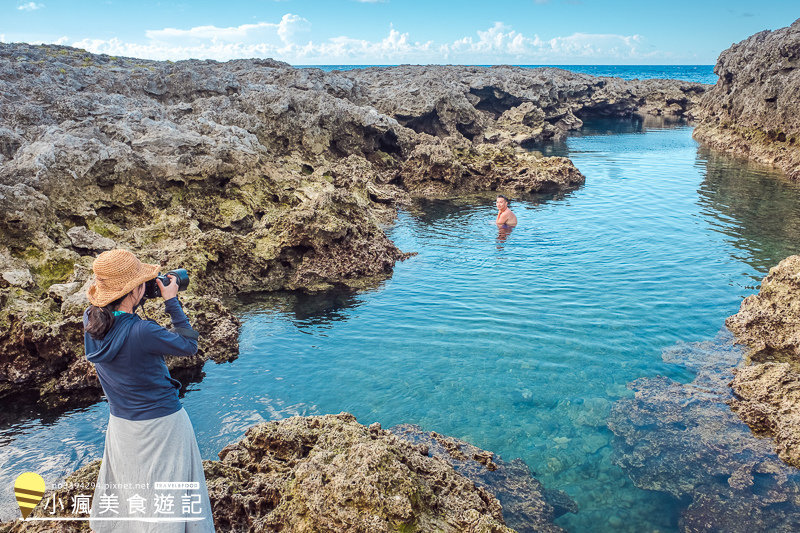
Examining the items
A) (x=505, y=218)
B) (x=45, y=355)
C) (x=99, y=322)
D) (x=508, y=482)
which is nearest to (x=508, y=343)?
(x=508, y=482)

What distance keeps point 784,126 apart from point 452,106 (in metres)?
18.5

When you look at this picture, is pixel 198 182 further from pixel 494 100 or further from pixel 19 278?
pixel 494 100

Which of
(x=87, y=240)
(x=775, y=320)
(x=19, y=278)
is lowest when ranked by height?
(x=775, y=320)

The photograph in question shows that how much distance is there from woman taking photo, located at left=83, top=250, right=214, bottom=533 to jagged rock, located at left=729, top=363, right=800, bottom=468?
6.92 meters

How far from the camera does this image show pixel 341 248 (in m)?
13.3

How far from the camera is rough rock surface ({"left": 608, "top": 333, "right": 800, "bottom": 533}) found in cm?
582

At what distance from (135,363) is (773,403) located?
8.00m

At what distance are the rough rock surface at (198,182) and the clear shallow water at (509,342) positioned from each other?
1.30 m

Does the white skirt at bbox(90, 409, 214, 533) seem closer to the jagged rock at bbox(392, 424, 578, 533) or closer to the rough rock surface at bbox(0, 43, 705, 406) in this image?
the jagged rock at bbox(392, 424, 578, 533)

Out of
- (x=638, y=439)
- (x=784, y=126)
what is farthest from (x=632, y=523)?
(x=784, y=126)

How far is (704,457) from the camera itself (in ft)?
22.0

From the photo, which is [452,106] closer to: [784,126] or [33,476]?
[784,126]

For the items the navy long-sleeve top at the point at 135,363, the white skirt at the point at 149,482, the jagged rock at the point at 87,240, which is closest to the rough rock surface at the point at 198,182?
the jagged rock at the point at 87,240

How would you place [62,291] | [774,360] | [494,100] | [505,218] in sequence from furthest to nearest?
1. [494,100]
2. [505,218]
3. [62,291]
4. [774,360]
